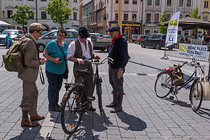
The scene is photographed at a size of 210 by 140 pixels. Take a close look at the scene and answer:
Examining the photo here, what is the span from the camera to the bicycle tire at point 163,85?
6.13 meters

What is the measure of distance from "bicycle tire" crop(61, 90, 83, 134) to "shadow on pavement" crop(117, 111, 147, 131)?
38.0 inches

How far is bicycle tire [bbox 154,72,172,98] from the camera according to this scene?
20.1 ft

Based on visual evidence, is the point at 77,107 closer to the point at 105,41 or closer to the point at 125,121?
the point at 125,121

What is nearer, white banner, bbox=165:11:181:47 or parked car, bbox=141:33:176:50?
white banner, bbox=165:11:181:47

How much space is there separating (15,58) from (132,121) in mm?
2362

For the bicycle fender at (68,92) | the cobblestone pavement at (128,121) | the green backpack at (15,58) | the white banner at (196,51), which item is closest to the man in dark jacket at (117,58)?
the cobblestone pavement at (128,121)

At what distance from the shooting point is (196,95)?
525 centimetres

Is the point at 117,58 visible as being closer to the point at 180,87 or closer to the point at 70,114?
the point at 70,114

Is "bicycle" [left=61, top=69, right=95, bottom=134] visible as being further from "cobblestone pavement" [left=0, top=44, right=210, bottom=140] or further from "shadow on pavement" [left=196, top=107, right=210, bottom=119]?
"shadow on pavement" [left=196, top=107, right=210, bottom=119]

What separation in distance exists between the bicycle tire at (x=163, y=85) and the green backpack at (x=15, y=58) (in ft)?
12.0

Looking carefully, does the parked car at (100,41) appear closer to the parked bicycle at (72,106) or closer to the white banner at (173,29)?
the white banner at (173,29)

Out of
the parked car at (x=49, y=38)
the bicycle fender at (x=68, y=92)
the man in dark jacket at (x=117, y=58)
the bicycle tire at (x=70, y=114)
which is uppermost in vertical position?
the parked car at (x=49, y=38)

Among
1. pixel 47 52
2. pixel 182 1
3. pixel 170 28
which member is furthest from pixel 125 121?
pixel 182 1

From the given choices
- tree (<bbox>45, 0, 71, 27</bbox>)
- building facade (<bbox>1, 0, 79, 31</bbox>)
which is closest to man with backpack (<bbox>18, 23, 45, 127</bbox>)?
tree (<bbox>45, 0, 71, 27</bbox>)
